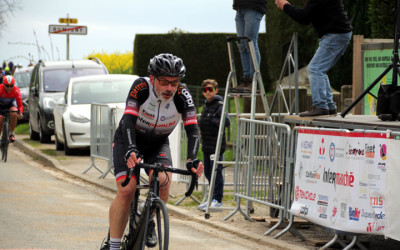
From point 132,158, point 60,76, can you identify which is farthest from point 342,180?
point 60,76

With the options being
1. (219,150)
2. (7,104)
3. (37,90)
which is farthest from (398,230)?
(37,90)

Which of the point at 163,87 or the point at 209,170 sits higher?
the point at 163,87

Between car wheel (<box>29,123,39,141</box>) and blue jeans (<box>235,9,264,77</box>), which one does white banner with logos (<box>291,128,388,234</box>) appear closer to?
blue jeans (<box>235,9,264,77</box>)

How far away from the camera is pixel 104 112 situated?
632 inches

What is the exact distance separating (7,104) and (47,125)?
10.4ft

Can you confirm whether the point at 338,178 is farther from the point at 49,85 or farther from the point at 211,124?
the point at 49,85

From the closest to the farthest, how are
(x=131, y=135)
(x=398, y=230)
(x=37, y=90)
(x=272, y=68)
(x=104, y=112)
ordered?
(x=131, y=135) → (x=398, y=230) → (x=104, y=112) → (x=37, y=90) → (x=272, y=68)

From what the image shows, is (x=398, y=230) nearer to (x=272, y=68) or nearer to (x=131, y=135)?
(x=131, y=135)

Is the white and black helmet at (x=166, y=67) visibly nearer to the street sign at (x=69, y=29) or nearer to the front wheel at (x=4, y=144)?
the front wheel at (x=4, y=144)

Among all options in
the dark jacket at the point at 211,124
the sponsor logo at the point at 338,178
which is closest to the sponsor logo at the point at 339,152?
the sponsor logo at the point at 338,178

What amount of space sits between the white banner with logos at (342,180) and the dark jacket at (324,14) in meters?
1.50

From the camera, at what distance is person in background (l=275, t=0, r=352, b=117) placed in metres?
10.1

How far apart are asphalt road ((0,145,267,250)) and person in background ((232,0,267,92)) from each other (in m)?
2.05

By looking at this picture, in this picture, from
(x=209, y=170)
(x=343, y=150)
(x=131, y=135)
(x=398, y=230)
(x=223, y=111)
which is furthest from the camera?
(x=209, y=170)
